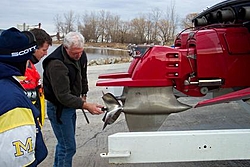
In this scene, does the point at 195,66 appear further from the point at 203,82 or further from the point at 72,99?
the point at 72,99

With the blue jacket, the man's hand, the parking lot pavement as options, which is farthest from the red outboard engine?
the blue jacket

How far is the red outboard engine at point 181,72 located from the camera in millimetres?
3215

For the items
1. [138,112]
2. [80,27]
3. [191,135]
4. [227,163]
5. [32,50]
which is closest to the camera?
[32,50]

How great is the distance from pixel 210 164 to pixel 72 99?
190 cm

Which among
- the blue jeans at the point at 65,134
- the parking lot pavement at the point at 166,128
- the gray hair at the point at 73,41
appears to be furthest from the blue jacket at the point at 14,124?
the parking lot pavement at the point at 166,128

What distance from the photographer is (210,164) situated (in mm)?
4121

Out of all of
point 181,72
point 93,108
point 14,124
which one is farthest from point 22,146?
point 181,72

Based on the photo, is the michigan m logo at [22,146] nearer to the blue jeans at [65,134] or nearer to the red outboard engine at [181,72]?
the red outboard engine at [181,72]

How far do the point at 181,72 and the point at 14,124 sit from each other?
6.54 feet

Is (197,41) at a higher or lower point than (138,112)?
higher

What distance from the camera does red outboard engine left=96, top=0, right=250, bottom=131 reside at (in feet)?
10.5

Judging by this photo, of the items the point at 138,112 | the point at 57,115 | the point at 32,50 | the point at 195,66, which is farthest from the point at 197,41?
the point at 32,50

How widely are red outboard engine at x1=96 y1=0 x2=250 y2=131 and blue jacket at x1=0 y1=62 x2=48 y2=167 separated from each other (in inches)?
60.6

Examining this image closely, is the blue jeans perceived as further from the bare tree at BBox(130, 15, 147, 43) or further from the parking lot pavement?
the bare tree at BBox(130, 15, 147, 43)
